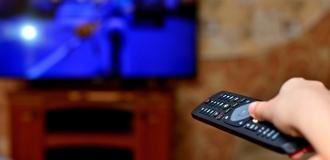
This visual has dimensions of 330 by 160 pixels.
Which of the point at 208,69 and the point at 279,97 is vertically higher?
the point at 279,97

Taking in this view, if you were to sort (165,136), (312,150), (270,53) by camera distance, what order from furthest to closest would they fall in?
1. (270,53)
2. (165,136)
3. (312,150)

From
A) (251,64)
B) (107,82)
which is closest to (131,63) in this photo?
(107,82)

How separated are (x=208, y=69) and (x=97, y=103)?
1.88 feet

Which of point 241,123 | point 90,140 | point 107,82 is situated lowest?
point 90,140

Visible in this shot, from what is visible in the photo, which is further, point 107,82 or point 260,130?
point 107,82

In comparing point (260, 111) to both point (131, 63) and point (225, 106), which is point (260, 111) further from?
point (131, 63)

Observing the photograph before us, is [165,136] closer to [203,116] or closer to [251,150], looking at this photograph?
[251,150]

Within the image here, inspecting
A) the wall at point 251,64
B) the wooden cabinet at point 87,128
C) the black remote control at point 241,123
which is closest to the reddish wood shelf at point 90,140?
the wooden cabinet at point 87,128

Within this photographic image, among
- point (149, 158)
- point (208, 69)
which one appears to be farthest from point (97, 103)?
point (208, 69)

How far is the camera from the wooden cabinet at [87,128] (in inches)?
94.1

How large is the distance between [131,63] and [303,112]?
207cm

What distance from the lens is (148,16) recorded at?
8.07 feet

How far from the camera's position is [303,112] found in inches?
17.3

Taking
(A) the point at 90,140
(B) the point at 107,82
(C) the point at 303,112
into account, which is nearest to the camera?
(C) the point at 303,112
